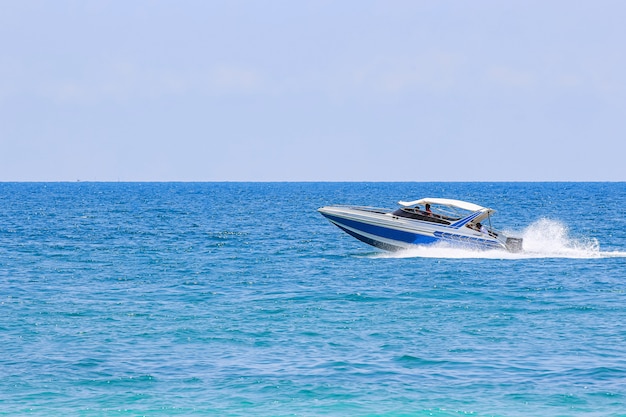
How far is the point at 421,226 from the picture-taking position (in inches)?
1592

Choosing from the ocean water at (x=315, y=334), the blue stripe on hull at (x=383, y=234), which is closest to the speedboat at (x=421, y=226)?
the blue stripe on hull at (x=383, y=234)

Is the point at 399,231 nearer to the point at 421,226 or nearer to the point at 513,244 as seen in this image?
the point at 421,226

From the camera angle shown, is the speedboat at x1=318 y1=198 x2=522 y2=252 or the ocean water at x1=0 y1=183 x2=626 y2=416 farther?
the speedboat at x1=318 y1=198 x2=522 y2=252

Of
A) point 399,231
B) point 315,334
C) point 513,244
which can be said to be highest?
point 399,231

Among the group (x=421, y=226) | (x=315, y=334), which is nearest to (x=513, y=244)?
(x=421, y=226)

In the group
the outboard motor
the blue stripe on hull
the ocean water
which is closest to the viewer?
the ocean water

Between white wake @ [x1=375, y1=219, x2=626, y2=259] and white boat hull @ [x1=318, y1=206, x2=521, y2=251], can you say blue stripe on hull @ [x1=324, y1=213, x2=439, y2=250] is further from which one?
white wake @ [x1=375, y1=219, x2=626, y2=259]

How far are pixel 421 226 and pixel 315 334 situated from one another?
1801 centimetres

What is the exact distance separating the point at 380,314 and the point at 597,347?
22.5 ft

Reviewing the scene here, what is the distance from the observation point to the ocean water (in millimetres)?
17422

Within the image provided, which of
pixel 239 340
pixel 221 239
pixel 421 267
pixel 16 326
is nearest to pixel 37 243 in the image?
pixel 221 239

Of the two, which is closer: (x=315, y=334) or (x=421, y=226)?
(x=315, y=334)

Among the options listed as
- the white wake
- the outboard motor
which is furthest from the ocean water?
the outboard motor

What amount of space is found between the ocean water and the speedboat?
1.78ft
